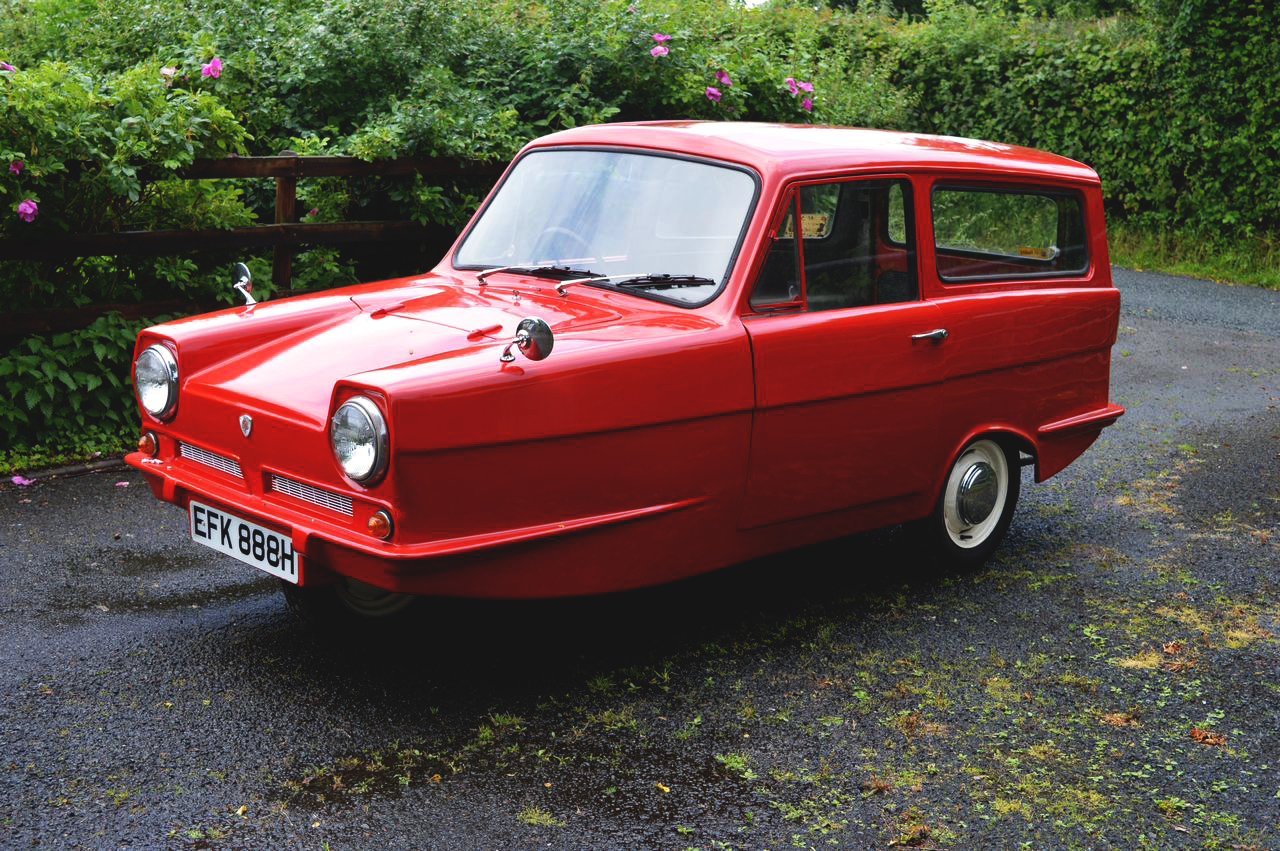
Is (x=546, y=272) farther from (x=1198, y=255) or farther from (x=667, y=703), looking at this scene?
(x=1198, y=255)

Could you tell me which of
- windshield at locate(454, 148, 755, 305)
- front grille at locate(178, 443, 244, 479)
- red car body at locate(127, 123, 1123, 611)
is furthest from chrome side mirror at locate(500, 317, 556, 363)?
front grille at locate(178, 443, 244, 479)

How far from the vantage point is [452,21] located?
29.6 feet

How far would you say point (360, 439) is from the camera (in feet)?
12.4

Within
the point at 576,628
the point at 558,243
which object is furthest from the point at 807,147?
the point at 576,628

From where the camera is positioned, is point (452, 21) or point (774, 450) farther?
point (452, 21)

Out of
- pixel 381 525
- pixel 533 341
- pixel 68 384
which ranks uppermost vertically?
pixel 533 341

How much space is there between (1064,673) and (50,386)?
4.95 metres

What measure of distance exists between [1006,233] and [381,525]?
327 centimetres

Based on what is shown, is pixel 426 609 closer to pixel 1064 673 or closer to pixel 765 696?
pixel 765 696

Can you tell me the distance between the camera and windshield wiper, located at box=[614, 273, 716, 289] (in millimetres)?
4648

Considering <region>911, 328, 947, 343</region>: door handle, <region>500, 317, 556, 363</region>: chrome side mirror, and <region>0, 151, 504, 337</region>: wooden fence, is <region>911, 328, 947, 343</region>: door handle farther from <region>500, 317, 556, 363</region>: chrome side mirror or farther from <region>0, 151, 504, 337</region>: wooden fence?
<region>0, 151, 504, 337</region>: wooden fence

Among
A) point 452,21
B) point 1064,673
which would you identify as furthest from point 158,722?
point 452,21

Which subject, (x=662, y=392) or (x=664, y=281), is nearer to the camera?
(x=662, y=392)

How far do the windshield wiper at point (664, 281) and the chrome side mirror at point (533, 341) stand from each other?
798 millimetres
